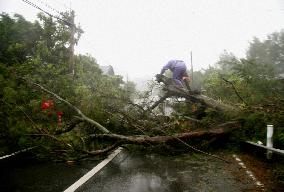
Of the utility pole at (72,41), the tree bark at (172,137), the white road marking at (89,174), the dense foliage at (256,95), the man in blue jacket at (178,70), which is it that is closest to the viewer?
the white road marking at (89,174)

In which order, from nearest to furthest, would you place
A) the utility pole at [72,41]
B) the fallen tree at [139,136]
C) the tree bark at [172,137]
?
1. the fallen tree at [139,136]
2. the tree bark at [172,137]
3. the utility pole at [72,41]

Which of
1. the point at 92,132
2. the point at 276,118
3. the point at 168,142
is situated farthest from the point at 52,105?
the point at 276,118

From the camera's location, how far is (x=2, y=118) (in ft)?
24.3

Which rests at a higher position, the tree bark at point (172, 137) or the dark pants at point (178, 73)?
the dark pants at point (178, 73)

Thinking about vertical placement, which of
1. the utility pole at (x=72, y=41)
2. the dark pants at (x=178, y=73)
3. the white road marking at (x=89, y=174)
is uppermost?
the utility pole at (x=72, y=41)

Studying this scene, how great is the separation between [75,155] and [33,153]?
3.96 feet

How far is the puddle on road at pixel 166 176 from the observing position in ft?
16.6

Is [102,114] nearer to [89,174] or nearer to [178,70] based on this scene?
[89,174]

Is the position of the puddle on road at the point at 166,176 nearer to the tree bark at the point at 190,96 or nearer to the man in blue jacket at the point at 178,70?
the tree bark at the point at 190,96

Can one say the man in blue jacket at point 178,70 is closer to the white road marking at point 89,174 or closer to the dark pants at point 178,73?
the dark pants at point 178,73

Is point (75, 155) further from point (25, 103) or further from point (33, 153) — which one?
point (25, 103)

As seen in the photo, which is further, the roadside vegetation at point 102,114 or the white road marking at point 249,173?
the roadside vegetation at point 102,114

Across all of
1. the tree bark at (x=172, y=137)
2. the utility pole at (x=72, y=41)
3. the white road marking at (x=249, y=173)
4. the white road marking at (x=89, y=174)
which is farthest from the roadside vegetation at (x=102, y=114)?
the utility pole at (x=72, y=41)

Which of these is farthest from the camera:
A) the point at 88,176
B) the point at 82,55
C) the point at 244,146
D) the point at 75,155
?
the point at 82,55
